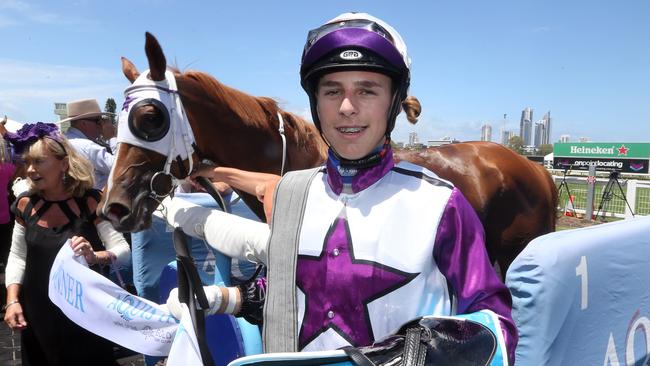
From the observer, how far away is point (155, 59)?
2.70 meters

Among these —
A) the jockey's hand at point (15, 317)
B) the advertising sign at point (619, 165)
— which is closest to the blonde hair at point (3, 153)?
the jockey's hand at point (15, 317)

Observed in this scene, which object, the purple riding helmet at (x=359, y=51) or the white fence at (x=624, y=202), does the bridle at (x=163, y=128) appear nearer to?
the purple riding helmet at (x=359, y=51)

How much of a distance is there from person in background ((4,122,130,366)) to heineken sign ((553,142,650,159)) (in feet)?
124

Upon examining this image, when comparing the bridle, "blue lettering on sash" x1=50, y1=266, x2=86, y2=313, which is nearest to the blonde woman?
the bridle

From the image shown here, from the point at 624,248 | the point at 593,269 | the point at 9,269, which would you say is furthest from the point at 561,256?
the point at 9,269

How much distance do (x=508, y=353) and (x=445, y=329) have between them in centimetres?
15

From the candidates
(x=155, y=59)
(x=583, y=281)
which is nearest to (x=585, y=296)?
(x=583, y=281)

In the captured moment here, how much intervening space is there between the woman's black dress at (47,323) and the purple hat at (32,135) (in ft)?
1.44

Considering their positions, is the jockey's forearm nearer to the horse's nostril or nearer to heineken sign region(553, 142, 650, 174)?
the horse's nostril

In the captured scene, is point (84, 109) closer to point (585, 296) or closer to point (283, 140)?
point (283, 140)

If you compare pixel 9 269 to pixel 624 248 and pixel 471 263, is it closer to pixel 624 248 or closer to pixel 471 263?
pixel 471 263

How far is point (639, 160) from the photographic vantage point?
2441 centimetres

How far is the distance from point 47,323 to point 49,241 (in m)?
0.45

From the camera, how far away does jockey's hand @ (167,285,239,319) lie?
1301 millimetres
